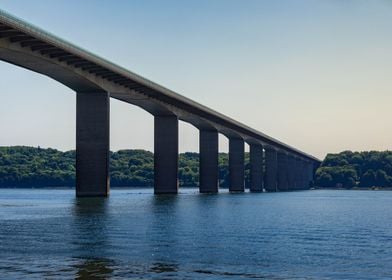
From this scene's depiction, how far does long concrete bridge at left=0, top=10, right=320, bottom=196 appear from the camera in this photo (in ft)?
212

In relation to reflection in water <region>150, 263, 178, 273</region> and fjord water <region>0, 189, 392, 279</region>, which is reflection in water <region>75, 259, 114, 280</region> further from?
reflection in water <region>150, 263, 178, 273</region>

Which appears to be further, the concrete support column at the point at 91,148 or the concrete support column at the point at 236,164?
the concrete support column at the point at 236,164

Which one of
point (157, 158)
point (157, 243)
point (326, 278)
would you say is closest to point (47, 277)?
point (326, 278)

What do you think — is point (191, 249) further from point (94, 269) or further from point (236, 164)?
point (236, 164)

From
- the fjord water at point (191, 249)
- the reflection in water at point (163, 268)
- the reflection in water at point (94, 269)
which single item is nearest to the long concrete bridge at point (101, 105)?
the fjord water at point (191, 249)

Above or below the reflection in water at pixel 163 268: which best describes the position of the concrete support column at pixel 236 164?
above

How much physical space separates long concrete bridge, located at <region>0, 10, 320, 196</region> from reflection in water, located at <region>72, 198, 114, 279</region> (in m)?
17.8

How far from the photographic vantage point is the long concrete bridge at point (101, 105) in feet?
212

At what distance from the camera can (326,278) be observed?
75.5 ft

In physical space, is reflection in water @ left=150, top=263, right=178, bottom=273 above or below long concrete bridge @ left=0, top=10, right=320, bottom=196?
below

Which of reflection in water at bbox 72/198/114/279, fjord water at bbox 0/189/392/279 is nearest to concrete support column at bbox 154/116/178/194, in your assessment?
reflection in water at bbox 72/198/114/279

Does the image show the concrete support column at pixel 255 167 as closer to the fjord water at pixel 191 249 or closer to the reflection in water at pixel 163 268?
the fjord water at pixel 191 249

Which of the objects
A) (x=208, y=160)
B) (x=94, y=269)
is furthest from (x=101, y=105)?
(x=94, y=269)

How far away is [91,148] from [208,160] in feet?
168
